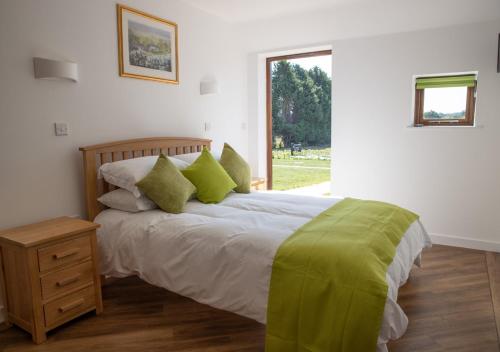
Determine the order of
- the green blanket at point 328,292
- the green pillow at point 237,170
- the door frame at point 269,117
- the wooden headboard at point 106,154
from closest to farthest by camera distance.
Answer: the green blanket at point 328,292 < the wooden headboard at point 106,154 < the green pillow at point 237,170 < the door frame at point 269,117

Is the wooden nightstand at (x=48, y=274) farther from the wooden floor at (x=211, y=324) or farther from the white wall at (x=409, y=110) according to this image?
the white wall at (x=409, y=110)

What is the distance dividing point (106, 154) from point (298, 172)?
2.64 m

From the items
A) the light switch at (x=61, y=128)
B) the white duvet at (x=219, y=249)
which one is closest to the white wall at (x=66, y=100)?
the light switch at (x=61, y=128)

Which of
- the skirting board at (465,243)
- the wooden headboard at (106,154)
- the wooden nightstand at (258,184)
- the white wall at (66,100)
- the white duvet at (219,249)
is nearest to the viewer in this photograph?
the white duvet at (219,249)

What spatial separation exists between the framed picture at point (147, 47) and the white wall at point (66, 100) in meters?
0.07

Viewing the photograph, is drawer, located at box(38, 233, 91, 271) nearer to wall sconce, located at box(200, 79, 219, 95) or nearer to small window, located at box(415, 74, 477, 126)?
wall sconce, located at box(200, 79, 219, 95)

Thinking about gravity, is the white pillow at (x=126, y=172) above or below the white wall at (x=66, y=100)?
below

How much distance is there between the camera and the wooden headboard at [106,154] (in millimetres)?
2832

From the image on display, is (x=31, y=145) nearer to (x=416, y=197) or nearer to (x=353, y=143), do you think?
(x=353, y=143)

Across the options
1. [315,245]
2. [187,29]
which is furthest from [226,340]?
[187,29]

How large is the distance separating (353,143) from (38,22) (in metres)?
3.20

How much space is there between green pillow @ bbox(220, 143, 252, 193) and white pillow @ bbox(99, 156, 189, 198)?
30.8 inches

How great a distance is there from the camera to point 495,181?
355 centimetres

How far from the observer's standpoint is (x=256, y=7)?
4078 mm
